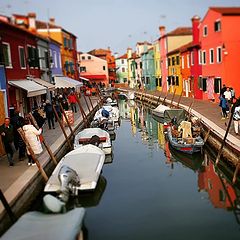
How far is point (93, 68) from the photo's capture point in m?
72.3

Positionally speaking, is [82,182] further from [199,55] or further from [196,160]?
[199,55]

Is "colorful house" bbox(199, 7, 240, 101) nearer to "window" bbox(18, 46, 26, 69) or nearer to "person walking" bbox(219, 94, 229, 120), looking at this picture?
"person walking" bbox(219, 94, 229, 120)

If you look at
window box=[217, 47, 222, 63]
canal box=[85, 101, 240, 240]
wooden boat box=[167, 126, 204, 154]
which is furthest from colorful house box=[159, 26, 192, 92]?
wooden boat box=[167, 126, 204, 154]

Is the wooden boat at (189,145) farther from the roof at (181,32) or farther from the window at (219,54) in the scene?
the roof at (181,32)

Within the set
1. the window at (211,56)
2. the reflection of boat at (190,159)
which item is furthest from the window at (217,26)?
the reflection of boat at (190,159)

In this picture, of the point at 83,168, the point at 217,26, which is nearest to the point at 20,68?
the point at 83,168

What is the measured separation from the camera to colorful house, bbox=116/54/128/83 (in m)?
82.8

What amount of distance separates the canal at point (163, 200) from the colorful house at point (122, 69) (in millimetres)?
66916

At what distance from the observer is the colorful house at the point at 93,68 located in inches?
2817

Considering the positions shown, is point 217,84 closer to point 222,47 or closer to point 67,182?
point 222,47

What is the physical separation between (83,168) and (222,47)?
1855 centimetres

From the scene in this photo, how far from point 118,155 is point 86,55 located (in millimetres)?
57269

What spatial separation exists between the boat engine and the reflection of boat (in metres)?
5.80

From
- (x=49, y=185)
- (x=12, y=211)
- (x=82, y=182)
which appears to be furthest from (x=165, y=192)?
(x=12, y=211)
